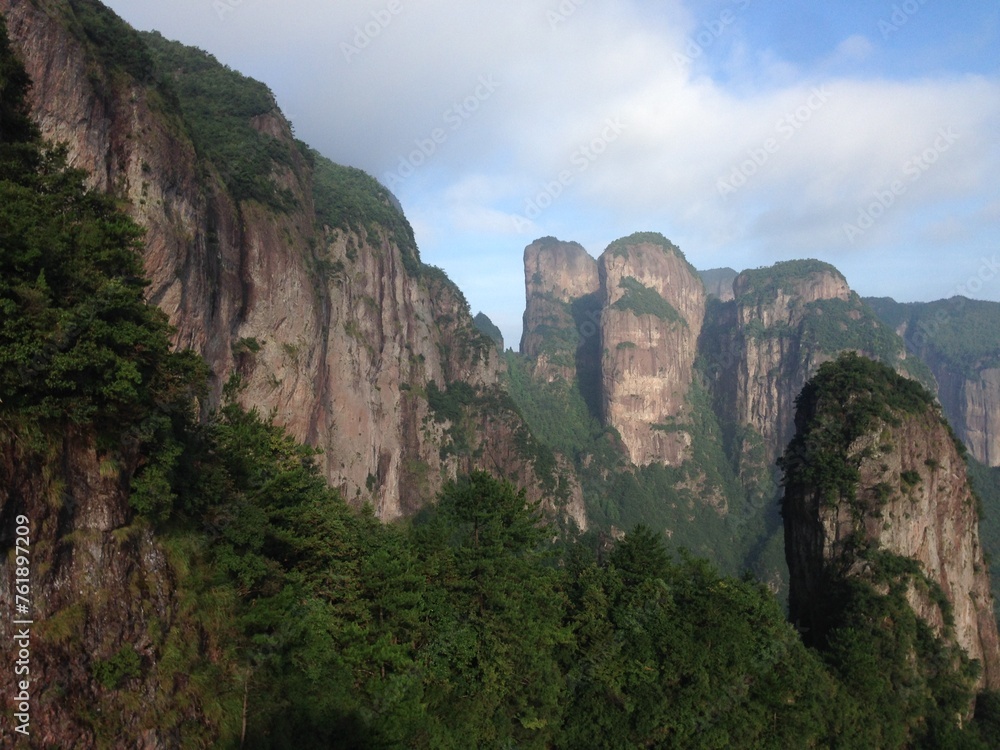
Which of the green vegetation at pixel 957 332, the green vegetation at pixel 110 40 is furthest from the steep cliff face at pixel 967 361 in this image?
the green vegetation at pixel 110 40

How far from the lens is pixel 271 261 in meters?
41.9

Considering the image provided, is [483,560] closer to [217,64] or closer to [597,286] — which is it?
[217,64]

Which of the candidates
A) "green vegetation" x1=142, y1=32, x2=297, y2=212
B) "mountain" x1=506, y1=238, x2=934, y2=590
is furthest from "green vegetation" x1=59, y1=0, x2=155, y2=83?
"mountain" x1=506, y1=238, x2=934, y2=590

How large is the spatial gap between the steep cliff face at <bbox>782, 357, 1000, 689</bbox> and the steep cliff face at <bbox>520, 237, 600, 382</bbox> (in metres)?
116

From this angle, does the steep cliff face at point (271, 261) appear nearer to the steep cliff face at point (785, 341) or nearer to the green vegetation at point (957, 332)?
the steep cliff face at point (785, 341)

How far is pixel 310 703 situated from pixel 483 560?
6978 mm

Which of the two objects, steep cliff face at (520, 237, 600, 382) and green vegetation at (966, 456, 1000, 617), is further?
steep cliff face at (520, 237, 600, 382)

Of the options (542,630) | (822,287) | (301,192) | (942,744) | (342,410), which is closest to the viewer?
(542,630)

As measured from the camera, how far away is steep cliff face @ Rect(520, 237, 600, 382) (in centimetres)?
16300

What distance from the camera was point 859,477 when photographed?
3969 cm

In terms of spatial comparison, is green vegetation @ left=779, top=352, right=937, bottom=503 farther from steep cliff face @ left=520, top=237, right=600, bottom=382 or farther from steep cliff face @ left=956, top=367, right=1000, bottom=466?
steep cliff face @ left=956, top=367, right=1000, bottom=466

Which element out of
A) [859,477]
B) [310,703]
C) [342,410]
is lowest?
[310,703]

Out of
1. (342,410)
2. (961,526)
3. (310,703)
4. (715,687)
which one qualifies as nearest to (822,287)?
(961,526)

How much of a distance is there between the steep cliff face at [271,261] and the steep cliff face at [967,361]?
116 meters
